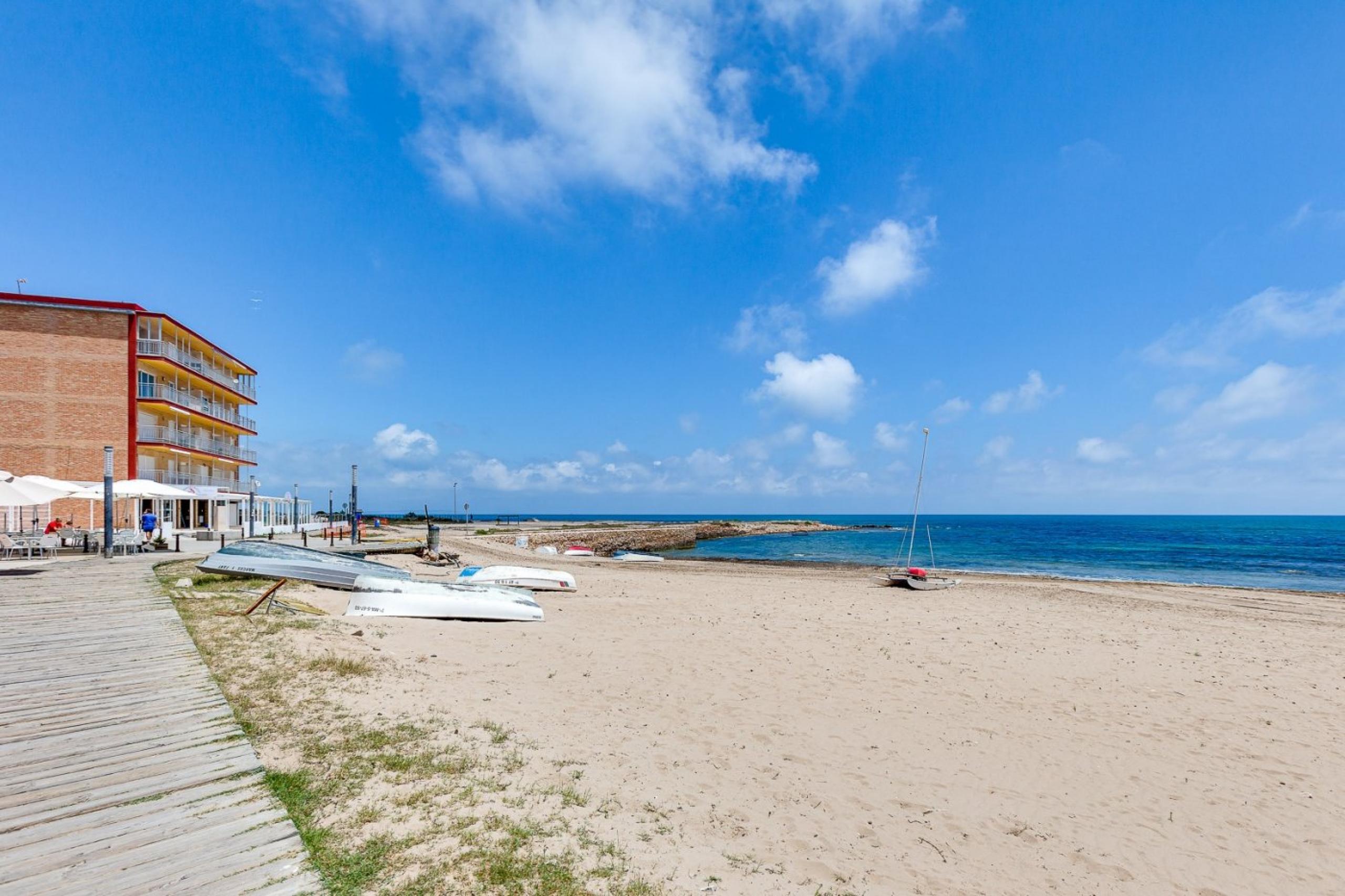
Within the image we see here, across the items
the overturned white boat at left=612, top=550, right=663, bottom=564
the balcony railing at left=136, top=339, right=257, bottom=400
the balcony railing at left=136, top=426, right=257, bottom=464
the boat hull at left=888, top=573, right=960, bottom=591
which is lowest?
the overturned white boat at left=612, top=550, right=663, bottom=564

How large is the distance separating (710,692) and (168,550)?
23.9 meters

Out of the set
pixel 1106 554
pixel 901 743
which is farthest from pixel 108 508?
pixel 1106 554

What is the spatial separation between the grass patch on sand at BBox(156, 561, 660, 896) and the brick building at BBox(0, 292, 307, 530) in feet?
106

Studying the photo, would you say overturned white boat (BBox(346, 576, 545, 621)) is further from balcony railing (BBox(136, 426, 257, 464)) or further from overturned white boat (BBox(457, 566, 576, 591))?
balcony railing (BBox(136, 426, 257, 464))

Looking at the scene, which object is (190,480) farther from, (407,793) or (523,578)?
(407,793)

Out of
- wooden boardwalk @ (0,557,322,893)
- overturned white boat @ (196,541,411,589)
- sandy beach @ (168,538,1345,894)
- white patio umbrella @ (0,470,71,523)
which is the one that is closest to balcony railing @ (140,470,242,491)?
white patio umbrella @ (0,470,71,523)

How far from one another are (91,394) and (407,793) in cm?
4140

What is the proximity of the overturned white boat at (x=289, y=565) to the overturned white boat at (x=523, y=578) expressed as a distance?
7.72 feet

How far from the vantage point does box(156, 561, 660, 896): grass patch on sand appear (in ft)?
11.5

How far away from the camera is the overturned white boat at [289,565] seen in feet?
47.5

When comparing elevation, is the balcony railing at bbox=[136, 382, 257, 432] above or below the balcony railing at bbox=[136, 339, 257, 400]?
below

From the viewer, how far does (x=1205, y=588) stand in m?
25.6

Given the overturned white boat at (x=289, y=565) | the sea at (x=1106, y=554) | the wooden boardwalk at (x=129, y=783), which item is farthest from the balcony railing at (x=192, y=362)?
the wooden boardwalk at (x=129, y=783)

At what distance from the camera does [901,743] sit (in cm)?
693
